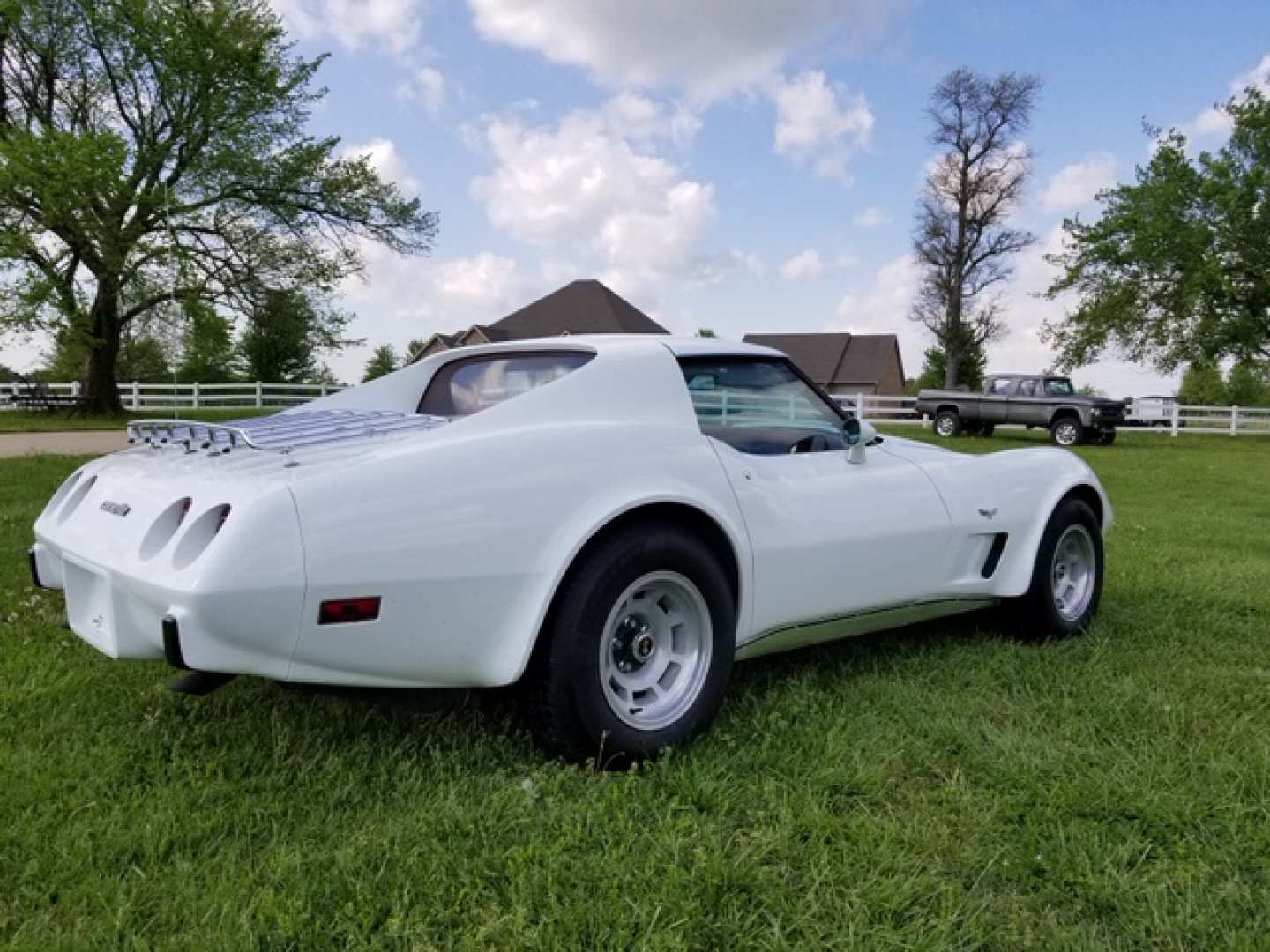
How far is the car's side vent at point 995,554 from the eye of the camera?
3848 millimetres

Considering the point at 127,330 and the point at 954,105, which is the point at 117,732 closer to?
the point at 127,330

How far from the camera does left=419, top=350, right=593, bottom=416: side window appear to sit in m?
3.34

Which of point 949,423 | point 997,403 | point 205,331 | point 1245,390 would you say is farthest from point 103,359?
point 1245,390

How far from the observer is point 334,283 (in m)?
22.6

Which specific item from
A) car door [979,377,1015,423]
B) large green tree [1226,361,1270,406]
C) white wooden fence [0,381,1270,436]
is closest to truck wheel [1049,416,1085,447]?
car door [979,377,1015,423]

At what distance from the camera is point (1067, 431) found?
2173 centimetres

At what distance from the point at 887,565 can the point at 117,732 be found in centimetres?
251

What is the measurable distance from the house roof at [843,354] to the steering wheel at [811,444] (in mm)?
50682

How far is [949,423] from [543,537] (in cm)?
2226

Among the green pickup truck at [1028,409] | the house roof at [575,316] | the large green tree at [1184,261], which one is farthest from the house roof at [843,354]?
the green pickup truck at [1028,409]

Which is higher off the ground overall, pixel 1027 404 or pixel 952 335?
pixel 952 335

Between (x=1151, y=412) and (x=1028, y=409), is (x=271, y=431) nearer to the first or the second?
(x=1028, y=409)

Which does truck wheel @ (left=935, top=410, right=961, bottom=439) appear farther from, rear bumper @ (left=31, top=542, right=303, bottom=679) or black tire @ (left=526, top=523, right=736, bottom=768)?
A: rear bumper @ (left=31, top=542, right=303, bottom=679)

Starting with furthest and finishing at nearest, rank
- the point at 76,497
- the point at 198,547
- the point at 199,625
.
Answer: the point at 76,497
the point at 198,547
the point at 199,625
